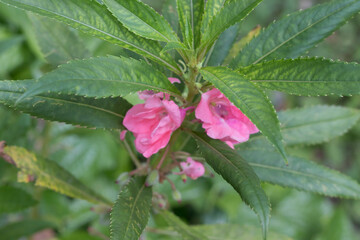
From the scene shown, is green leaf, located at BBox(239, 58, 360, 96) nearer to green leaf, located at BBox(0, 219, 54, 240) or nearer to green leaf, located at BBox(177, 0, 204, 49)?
green leaf, located at BBox(177, 0, 204, 49)

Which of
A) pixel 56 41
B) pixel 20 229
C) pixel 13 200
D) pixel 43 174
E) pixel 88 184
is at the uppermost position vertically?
pixel 56 41

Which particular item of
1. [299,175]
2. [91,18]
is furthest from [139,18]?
[299,175]

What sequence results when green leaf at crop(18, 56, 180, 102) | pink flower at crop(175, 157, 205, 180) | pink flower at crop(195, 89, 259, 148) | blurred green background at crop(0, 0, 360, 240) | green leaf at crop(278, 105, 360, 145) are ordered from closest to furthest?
green leaf at crop(18, 56, 180, 102), pink flower at crop(195, 89, 259, 148), pink flower at crop(175, 157, 205, 180), green leaf at crop(278, 105, 360, 145), blurred green background at crop(0, 0, 360, 240)

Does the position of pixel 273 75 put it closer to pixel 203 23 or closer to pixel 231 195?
pixel 203 23

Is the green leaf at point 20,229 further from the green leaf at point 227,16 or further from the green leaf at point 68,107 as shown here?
the green leaf at point 227,16

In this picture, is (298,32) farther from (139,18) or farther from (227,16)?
(139,18)

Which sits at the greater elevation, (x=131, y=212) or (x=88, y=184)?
(x=131, y=212)

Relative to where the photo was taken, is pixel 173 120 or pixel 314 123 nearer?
pixel 173 120

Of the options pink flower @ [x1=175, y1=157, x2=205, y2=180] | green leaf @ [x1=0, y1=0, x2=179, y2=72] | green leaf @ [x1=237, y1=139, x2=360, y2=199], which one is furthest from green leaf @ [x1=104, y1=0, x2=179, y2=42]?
green leaf @ [x1=237, y1=139, x2=360, y2=199]
